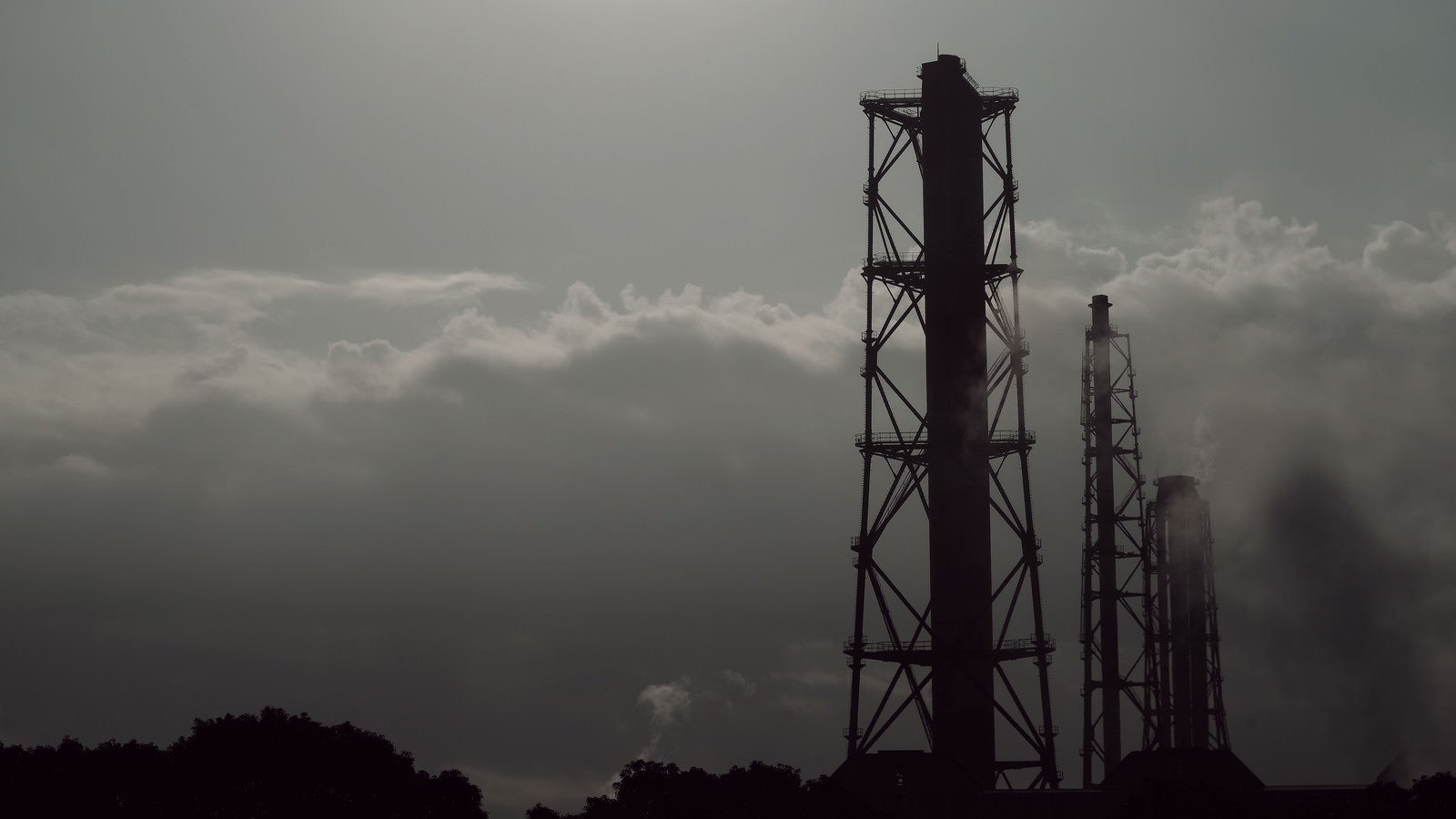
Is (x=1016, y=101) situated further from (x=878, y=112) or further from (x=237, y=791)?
(x=237, y=791)

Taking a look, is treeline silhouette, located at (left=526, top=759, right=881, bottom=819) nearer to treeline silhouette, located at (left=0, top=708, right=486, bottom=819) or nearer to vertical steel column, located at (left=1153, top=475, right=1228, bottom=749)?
treeline silhouette, located at (left=0, top=708, right=486, bottom=819)

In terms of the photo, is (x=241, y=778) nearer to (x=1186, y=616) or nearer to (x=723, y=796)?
(x=723, y=796)

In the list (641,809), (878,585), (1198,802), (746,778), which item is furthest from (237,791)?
(1198,802)

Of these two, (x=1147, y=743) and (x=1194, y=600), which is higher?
(x=1194, y=600)

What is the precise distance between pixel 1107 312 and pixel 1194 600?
28.1 metres

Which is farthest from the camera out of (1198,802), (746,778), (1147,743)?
(1147,743)

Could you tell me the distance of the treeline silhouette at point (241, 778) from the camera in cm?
7088

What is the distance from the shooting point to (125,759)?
73188mm

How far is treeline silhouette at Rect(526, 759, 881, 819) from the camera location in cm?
7006

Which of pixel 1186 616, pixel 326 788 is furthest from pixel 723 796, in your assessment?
pixel 1186 616

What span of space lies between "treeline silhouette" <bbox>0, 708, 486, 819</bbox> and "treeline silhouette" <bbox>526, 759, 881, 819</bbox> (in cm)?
780

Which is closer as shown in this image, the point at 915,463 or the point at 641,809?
the point at 641,809

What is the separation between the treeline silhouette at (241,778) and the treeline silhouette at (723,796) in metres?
7.80

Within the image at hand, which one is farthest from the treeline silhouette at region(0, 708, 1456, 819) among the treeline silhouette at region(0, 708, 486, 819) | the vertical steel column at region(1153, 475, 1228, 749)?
the vertical steel column at region(1153, 475, 1228, 749)
